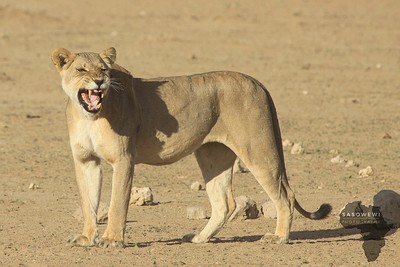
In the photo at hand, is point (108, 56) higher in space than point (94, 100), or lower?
higher

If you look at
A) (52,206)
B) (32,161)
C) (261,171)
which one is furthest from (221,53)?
(261,171)

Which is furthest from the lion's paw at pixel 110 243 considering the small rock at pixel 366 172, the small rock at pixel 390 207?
the small rock at pixel 366 172

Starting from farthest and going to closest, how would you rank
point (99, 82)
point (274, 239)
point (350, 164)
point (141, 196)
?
point (350, 164)
point (141, 196)
point (274, 239)
point (99, 82)

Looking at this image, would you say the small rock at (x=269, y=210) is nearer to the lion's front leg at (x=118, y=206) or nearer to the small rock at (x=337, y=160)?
the lion's front leg at (x=118, y=206)

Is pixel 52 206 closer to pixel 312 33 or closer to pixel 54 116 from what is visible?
pixel 54 116

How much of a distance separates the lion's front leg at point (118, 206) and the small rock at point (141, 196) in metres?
2.09

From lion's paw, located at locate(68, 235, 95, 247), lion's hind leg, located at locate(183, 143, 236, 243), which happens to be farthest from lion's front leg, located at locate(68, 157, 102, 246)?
lion's hind leg, located at locate(183, 143, 236, 243)

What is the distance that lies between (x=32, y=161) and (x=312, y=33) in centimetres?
1421

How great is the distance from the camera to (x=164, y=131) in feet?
31.6

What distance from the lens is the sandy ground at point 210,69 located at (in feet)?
31.6

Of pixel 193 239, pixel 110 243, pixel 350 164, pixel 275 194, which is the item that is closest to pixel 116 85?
pixel 110 243

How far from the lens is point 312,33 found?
27.0m

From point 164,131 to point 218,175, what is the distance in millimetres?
733

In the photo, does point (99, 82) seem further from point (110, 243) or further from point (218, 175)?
point (218, 175)
